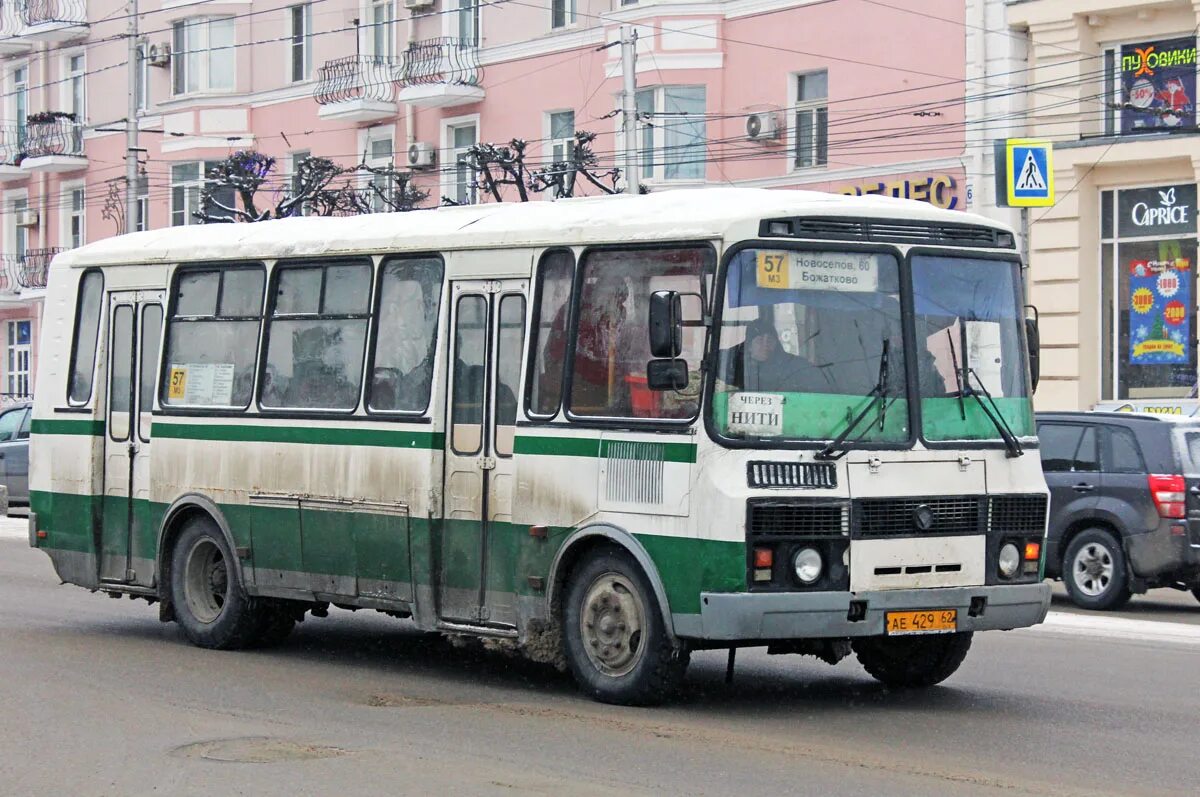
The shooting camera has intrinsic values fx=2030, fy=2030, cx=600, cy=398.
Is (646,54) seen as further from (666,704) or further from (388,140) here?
(666,704)

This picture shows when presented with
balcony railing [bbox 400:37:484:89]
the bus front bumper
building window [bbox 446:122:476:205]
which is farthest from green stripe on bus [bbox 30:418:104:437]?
balcony railing [bbox 400:37:484:89]

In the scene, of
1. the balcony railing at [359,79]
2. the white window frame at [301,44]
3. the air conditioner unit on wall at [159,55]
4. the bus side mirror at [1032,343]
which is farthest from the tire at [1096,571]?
the air conditioner unit on wall at [159,55]

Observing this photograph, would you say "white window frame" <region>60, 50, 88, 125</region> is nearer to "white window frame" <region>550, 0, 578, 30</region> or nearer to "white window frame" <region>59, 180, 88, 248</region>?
"white window frame" <region>59, 180, 88, 248</region>

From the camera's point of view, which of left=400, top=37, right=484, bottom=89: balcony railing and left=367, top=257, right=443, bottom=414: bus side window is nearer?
left=367, top=257, right=443, bottom=414: bus side window

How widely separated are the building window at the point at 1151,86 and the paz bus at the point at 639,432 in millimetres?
17596

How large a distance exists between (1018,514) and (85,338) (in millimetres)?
7537

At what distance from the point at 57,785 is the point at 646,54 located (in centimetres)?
2802

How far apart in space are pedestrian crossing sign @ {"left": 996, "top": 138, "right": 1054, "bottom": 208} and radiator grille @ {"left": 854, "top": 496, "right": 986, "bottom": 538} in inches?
634

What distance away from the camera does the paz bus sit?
34.9 ft

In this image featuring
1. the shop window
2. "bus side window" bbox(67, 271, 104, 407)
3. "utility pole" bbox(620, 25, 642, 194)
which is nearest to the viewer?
the shop window

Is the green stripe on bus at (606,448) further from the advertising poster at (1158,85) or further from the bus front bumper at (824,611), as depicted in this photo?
the advertising poster at (1158,85)

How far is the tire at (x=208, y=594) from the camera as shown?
14.0 meters

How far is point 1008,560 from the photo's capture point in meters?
11.3

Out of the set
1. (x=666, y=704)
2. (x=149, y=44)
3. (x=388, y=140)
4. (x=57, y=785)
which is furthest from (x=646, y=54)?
(x=57, y=785)
